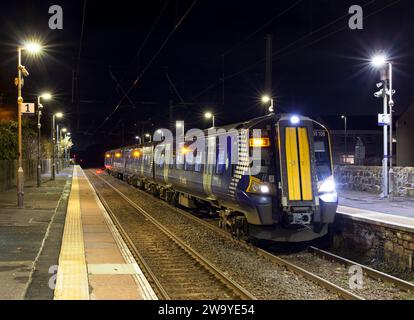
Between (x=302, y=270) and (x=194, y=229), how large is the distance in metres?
6.36

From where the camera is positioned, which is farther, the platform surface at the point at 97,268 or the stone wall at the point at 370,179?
the stone wall at the point at 370,179

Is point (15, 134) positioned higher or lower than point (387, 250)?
higher

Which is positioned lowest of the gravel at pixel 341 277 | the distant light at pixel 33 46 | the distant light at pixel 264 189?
the gravel at pixel 341 277

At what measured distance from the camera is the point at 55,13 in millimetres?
14273

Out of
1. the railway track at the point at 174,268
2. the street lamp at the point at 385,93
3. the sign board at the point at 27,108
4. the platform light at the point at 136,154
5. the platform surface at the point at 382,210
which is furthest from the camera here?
the platform light at the point at 136,154

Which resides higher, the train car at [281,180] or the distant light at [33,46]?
the distant light at [33,46]

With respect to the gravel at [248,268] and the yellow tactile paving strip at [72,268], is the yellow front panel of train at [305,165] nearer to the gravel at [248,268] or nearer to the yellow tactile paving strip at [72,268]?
the gravel at [248,268]

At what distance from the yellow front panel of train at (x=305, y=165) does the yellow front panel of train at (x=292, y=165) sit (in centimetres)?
11

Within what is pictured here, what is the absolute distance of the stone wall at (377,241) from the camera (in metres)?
10.8

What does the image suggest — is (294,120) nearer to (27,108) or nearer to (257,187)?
(257,187)

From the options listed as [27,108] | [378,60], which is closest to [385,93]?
[378,60]

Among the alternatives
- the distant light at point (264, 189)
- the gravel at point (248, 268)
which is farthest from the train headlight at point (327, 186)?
the gravel at point (248, 268)
